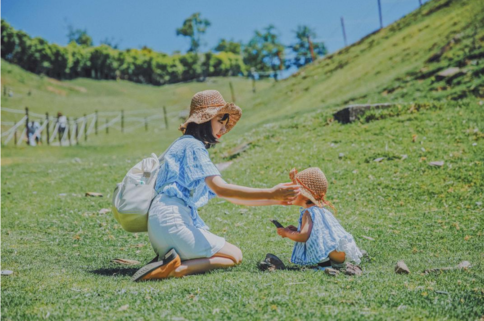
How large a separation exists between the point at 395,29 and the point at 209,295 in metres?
38.9

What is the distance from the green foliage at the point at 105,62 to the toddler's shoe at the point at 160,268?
286ft

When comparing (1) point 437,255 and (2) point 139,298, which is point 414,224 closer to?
(1) point 437,255

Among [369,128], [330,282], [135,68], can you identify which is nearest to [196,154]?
[330,282]

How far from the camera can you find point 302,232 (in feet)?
17.9

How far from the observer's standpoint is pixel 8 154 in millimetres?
23625

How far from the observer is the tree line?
83.6 m

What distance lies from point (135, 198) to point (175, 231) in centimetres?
59

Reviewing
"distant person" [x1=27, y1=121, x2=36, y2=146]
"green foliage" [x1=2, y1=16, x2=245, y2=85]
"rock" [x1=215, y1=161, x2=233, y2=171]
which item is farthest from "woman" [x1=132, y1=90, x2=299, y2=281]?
"green foliage" [x1=2, y1=16, x2=245, y2=85]

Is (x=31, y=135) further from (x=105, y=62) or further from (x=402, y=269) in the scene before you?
(x=105, y=62)

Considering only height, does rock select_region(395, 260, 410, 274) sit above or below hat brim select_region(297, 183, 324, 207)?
below

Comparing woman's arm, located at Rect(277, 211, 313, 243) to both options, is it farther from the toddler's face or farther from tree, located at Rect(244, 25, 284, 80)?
tree, located at Rect(244, 25, 284, 80)

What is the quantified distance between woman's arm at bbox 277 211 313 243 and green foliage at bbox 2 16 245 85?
8716 cm

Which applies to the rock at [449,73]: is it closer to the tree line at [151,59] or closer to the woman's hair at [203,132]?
the woman's hair at [203,132]

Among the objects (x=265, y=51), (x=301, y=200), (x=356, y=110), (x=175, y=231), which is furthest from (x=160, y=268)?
(x=265, y=51)
